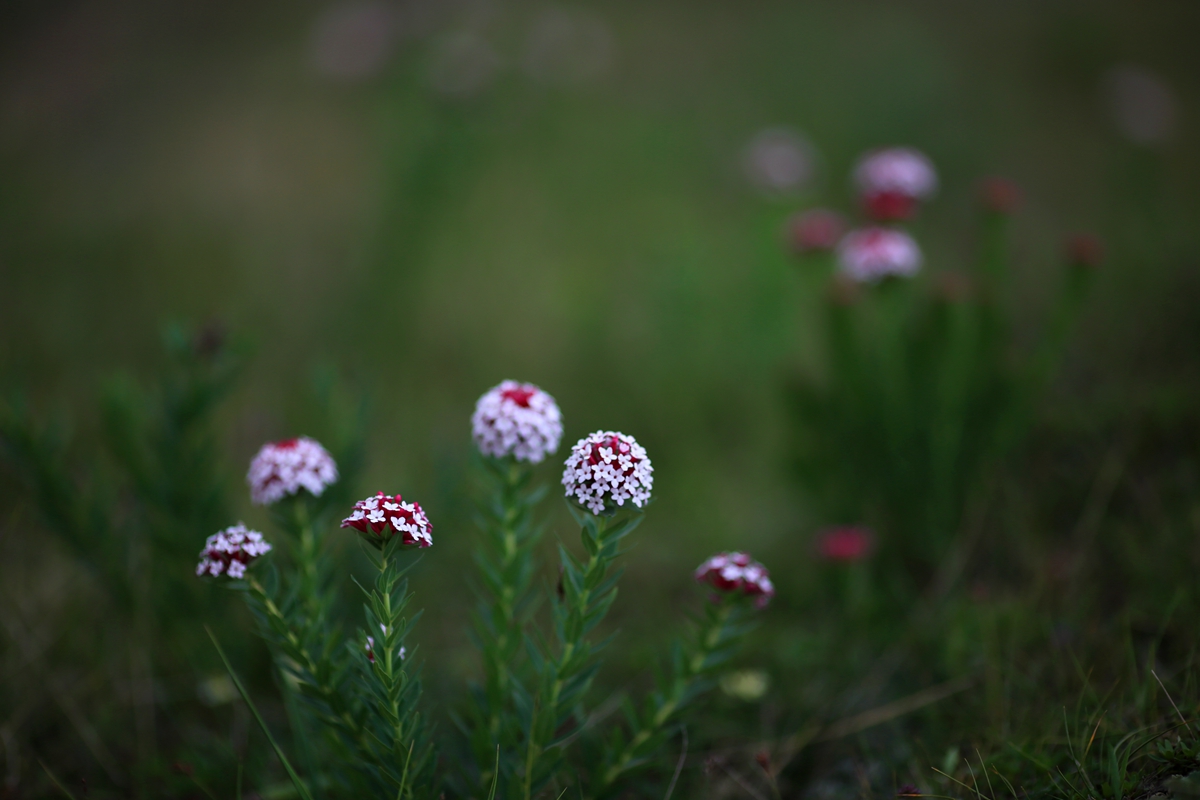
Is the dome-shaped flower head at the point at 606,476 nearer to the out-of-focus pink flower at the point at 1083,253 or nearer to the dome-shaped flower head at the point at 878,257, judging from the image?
the dome-shaped flower head at the point at 878,257

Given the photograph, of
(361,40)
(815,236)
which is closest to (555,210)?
(361,40)

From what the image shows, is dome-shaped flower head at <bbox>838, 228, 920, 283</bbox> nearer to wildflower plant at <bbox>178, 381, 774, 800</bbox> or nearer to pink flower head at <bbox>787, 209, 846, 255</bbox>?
pink flower head at <bbox>787, 209, 846, 255</bbox>

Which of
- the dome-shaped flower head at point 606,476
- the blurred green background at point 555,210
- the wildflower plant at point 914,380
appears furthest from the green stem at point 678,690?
the wildflower plant at point 914,380

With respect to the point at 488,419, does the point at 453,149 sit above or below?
above

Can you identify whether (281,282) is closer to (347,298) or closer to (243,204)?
(347,298)

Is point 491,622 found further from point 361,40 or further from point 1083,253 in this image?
point 361,40

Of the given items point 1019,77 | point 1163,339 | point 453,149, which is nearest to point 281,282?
point 453,149

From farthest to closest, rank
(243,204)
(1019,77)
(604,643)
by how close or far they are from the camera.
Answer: (1019,77), (243,204), (604,643)

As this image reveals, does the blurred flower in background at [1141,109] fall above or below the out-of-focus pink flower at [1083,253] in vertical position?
above
